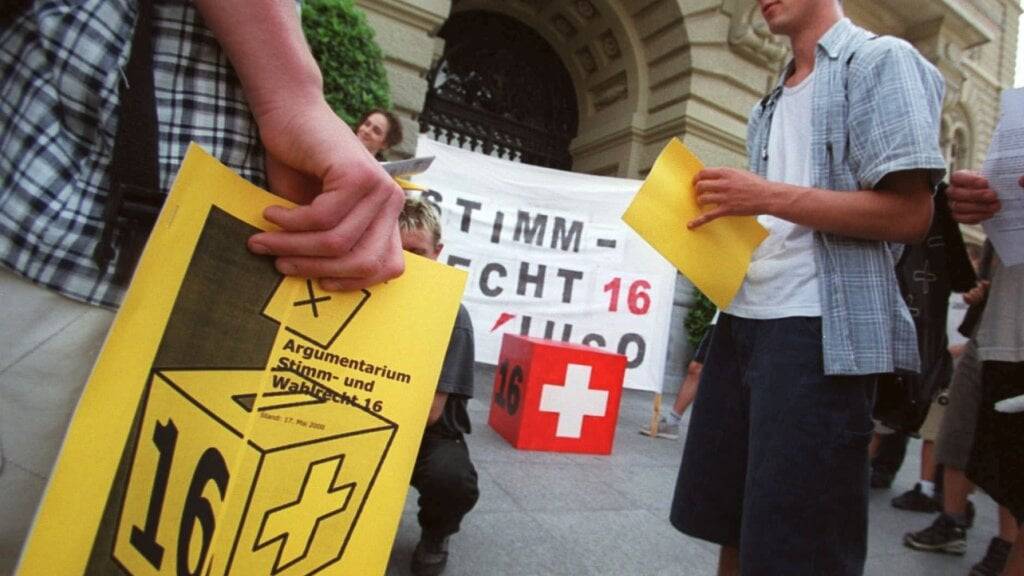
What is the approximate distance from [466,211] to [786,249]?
14.0ft

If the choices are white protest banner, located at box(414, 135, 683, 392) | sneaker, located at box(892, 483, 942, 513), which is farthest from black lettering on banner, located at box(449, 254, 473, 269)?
sneaker, located at box(892, 483, 942, 513)

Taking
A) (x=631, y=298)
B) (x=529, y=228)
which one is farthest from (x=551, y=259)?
(x=631, y=298)

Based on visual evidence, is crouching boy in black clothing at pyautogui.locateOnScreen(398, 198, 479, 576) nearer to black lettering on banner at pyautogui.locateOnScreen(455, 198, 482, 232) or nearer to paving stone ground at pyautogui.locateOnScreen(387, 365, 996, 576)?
paving stone ground at pyautogui.locateOnScreen(387, 365, 996, 576)

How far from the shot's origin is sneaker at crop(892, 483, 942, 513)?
392 cm

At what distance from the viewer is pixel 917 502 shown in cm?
394

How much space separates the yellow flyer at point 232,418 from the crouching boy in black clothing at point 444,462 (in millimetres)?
1308

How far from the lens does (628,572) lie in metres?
2.36

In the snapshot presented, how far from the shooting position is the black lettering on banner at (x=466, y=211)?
5.51m

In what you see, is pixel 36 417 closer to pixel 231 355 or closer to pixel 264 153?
pixel 231 355

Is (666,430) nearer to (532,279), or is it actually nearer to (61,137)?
(532,279)

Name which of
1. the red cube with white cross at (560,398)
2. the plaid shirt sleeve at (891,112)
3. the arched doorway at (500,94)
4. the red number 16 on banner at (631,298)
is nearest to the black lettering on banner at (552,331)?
the red number 16 on banner at (631,298)

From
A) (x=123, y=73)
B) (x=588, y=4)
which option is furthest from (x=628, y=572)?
(x=588, y=4)

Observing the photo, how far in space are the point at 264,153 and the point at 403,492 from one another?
457 millimetres

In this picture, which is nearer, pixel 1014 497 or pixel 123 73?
pixel 123 73
